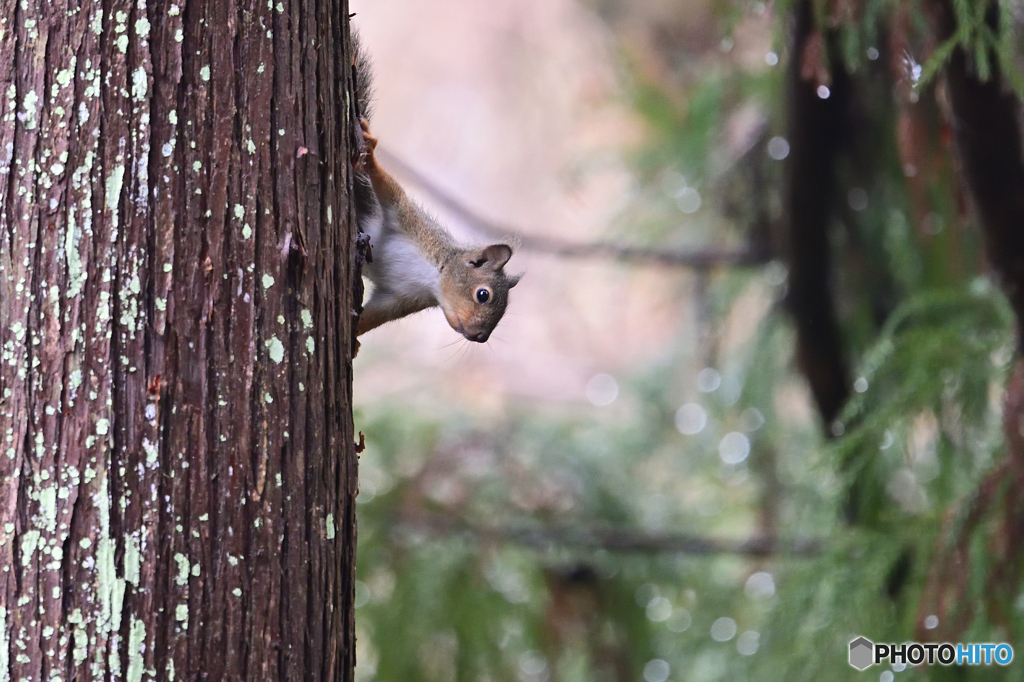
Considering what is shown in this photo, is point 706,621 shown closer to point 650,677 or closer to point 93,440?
point 650,677

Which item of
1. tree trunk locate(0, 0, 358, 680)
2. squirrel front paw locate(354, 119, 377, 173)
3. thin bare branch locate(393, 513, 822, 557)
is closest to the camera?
tree trunk locate(0, 0, 358, 680)

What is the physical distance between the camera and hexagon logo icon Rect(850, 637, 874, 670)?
2826mm

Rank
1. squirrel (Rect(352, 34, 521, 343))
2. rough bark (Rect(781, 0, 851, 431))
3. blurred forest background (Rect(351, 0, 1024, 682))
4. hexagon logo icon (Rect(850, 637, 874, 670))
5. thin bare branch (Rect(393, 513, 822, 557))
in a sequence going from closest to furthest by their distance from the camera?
squirrel (Rect(352, 34, 521, 343)) < blurred forest background (Rect(351, 0, 1024, 682)) < hexagon logo icon (Rect(850, 637, 874, 670)) < rough bark (Rect(781, 0, 851, 431)) < thin bare branch (Rect(393, 513, 822, 557))

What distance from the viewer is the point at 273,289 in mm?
1380

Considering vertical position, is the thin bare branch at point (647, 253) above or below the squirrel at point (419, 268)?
above

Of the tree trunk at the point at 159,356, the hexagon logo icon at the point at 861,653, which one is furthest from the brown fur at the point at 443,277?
the hexagon logo icon at the point at 861,653

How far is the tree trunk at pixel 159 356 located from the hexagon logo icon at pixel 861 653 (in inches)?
74.8

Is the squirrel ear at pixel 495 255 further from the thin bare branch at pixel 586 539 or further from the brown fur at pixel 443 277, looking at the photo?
the thin bare branch at pixel 586 539

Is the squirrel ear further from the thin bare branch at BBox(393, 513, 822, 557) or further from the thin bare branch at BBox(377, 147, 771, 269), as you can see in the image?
the thin bare branch at BBox(393, 513, 822, 557)

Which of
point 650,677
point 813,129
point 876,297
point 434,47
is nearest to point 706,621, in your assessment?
point 650,677

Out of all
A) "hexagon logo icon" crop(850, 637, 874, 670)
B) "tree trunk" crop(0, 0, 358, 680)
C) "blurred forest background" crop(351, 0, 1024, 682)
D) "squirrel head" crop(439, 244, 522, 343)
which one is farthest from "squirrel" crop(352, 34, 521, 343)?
"hexagon logo icon" crop(850, 637, 874, 670)

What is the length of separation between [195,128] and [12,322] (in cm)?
34

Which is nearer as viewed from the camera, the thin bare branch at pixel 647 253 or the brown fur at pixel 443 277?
the brown fur at pixel 443 277

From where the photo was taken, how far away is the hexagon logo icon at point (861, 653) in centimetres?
283
